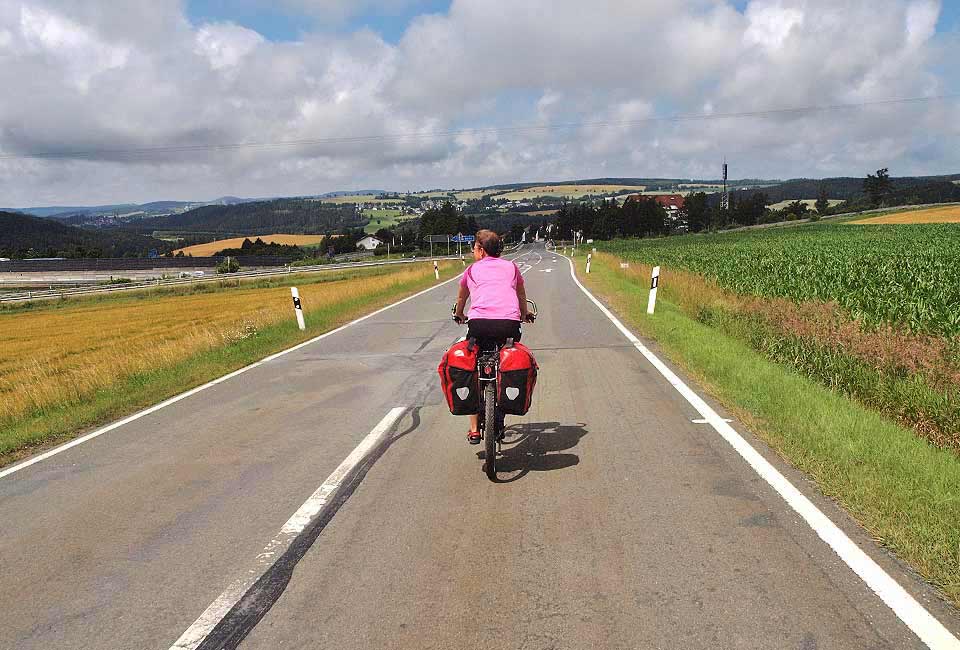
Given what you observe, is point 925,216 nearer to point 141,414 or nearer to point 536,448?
point 536,448

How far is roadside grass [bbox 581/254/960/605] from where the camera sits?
3.88 metres

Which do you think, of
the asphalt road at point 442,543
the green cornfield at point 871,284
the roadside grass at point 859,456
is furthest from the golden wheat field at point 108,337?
the green cornfield at point 871,284

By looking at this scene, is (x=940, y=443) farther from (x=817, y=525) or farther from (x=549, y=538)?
(x=549, y=538)

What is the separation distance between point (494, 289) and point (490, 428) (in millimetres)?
1111

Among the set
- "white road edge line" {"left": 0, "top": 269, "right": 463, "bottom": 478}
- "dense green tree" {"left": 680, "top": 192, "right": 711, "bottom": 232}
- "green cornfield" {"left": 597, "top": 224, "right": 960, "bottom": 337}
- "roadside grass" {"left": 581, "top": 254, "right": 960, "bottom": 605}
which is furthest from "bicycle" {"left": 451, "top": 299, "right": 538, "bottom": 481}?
"dense green tree" {"left": 680, "top": 192, "right": 711, "bottom": 232}

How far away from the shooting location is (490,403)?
17.8 ft

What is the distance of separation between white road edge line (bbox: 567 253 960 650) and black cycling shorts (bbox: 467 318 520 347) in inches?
83.3

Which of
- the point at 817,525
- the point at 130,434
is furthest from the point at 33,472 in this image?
the point at 817,525

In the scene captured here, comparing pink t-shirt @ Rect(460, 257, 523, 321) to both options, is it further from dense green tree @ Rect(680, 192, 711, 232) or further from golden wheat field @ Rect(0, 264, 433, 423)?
dense green tree @ Rect(680, 192, 711, 232)

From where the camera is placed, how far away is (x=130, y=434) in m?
7.59

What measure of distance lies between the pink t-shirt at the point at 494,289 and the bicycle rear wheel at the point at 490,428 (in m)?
0.56

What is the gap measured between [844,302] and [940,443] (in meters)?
8.06

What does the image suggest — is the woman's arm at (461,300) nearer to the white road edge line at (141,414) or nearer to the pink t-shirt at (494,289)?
the pink t-shirt at (494,289)

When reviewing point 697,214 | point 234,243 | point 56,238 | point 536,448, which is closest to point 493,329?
point 536,448
